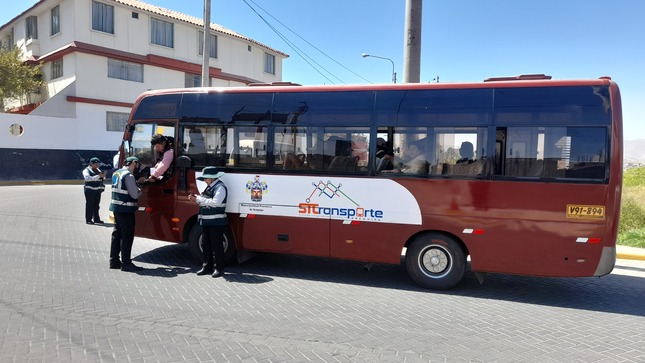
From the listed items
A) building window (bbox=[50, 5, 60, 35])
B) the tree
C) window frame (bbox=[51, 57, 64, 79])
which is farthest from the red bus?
building window (bbox=[50, 5, 60, 35])

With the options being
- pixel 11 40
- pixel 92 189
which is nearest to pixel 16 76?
pixel 11 40

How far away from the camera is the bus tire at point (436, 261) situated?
639 centimetres

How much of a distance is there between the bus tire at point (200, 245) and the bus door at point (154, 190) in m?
0.27

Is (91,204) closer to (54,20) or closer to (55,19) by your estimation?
(55,19)

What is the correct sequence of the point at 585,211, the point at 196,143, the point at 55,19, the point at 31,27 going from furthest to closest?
the point at 31,27
the point at 55,19
the point at 196,143
the point at 585,211

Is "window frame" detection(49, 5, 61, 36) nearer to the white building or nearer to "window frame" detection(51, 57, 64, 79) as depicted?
the white building

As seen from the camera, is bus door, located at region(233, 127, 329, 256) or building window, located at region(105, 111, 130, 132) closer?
bus door, located at region(233, 127, 329, 256)

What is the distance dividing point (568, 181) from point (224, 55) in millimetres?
30431

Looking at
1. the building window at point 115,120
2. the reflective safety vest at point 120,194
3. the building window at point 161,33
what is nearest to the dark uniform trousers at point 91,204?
the reflective safety vest at point 120,194

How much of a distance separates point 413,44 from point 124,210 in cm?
683

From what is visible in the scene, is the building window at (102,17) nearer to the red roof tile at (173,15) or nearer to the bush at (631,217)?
the red roof tile at (173,15)

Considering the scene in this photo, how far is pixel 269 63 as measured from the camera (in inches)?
1483

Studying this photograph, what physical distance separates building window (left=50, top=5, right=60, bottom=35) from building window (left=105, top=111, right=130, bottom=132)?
5773 millimetres

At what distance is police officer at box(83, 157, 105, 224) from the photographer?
38.1 feet
